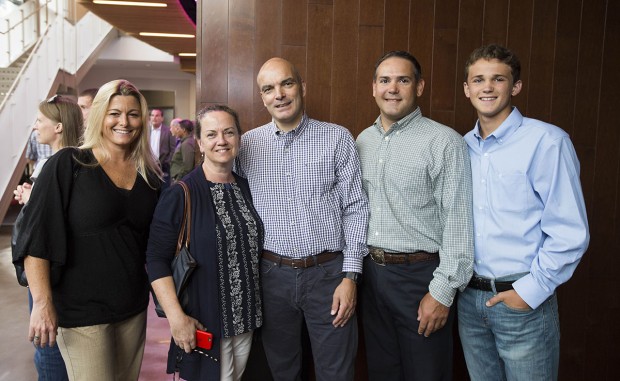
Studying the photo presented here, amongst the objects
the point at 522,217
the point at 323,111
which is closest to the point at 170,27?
the point at 323,111

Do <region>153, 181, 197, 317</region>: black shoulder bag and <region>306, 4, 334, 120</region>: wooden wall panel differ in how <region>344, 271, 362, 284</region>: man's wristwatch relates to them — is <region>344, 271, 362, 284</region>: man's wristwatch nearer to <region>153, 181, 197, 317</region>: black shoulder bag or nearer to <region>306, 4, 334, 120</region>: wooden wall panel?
<region>153, 181, 197, 317</region>: black shoulder bag

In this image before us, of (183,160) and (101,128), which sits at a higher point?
(101,128)

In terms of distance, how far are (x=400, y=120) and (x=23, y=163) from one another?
305 inches

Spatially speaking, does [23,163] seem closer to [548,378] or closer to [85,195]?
[85,195]

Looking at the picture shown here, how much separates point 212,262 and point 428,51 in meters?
1.70

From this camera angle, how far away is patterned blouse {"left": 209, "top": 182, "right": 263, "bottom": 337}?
1.94 metres

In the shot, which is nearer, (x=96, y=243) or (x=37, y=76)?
(x=96, y=243)

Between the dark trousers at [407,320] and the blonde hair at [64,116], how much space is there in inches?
63.4

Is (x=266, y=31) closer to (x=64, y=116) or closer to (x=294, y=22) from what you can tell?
(x=294, y=22)

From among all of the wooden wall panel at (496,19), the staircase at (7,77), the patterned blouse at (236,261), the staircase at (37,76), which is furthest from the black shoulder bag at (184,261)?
the staircase at (7,77)

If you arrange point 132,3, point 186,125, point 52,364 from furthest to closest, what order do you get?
point 186,125 < point 132,3 < point 52,364

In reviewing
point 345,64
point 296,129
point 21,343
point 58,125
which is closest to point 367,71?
point 345,64

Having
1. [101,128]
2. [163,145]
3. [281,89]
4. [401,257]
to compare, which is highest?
[281,89]

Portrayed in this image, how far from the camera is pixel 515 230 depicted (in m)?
1.85
